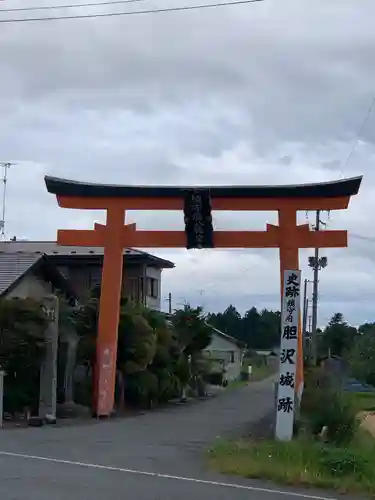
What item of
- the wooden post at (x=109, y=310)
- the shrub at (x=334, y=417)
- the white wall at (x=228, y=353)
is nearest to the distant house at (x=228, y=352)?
the white wall at (x=228, y=353)

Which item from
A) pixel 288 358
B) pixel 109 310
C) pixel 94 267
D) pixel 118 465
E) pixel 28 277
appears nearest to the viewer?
pixel 118 465

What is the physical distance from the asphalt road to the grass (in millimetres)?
430

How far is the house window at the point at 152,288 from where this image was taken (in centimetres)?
4759

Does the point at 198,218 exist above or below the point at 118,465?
above

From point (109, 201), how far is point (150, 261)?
68.2 feet

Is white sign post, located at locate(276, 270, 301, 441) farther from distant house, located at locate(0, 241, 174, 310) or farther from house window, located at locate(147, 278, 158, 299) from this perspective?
house window, located at locate(147, 278, 158, 299)

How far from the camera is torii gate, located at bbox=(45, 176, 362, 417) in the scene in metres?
24.9

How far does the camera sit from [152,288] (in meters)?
48.8

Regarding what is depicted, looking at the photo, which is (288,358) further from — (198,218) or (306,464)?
(198,218)

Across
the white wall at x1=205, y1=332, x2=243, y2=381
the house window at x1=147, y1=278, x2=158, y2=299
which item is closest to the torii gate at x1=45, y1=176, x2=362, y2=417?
the house window at x1=147, y1=278, x2=158, y2=299

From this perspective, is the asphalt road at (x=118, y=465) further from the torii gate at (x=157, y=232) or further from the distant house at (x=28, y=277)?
the distant house at (x=28, y=277)

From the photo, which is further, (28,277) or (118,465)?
(28,277)

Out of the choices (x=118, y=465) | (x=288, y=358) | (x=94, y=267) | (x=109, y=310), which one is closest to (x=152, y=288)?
(x=94, y=267)

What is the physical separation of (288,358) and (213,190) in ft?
32.3
